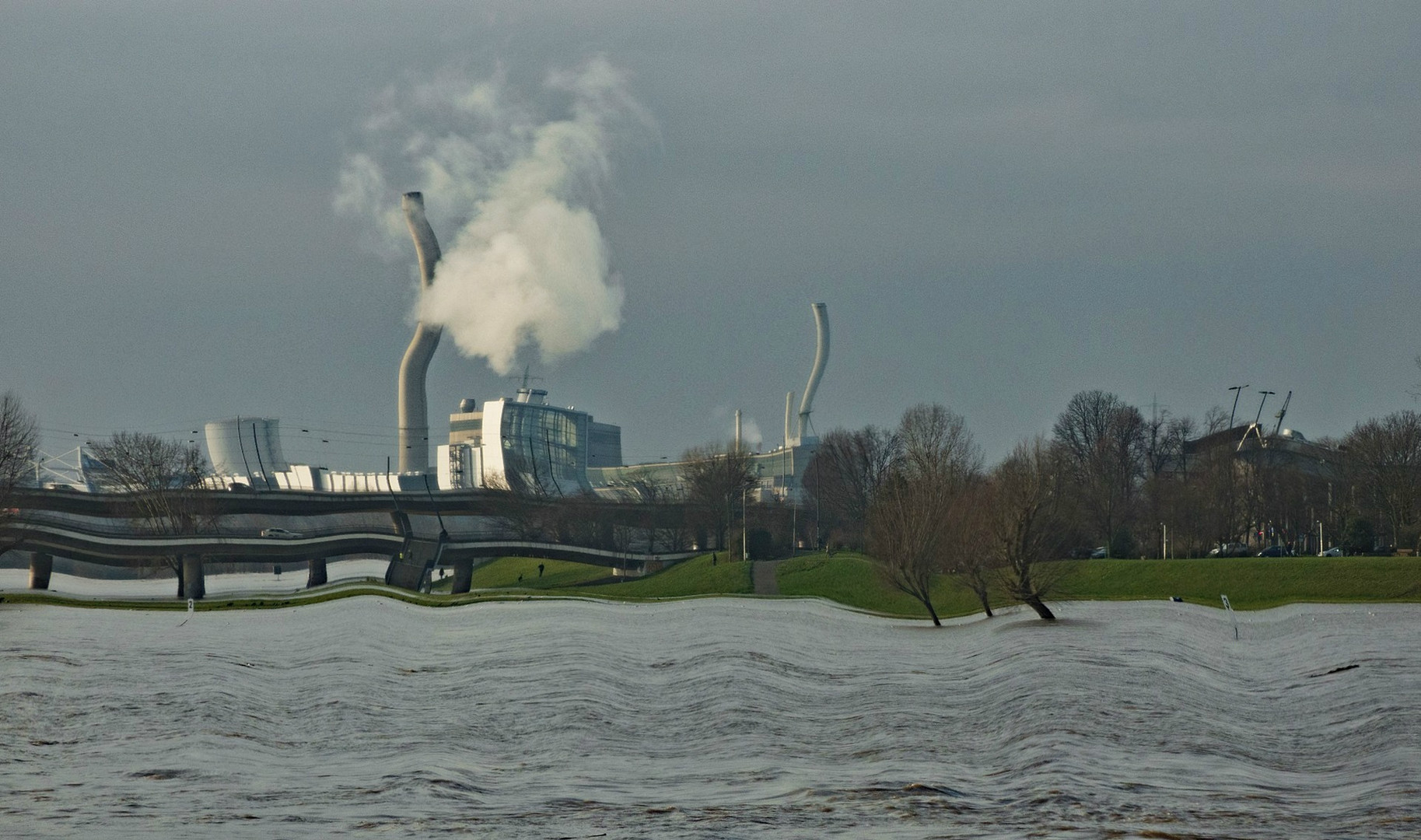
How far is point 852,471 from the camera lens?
4080 inches

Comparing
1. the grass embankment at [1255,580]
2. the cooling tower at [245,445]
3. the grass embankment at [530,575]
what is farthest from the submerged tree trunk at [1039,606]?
the cooling tower at [245,445]

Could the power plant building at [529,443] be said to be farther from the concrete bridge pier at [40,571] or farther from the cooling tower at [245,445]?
the concrete bridge pier at [40,571]

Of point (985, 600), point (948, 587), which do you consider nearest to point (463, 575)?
point (948, 587)

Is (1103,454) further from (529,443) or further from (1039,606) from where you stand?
(529,443)

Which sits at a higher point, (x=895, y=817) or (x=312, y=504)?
(x=312, y=504)

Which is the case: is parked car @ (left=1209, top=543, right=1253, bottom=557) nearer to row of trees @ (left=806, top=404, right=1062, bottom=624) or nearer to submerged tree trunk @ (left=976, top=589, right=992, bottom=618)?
row of trees @ (left=806, top=404, right=1062, bottom=624)

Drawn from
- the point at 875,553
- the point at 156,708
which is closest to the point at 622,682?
the point at 156,708

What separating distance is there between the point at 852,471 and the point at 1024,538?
50.9 metres

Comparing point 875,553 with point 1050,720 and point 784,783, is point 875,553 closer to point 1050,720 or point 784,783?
point 1050,720

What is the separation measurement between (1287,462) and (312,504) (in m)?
69.8

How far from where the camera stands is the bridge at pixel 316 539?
82.8 meters

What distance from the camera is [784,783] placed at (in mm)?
18406

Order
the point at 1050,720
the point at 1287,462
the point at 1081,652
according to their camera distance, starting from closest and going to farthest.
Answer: the point at 1050,720 → the point at 1081,652 → the point at 1287,462

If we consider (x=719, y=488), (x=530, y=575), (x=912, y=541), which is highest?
(x=719, y=488)
